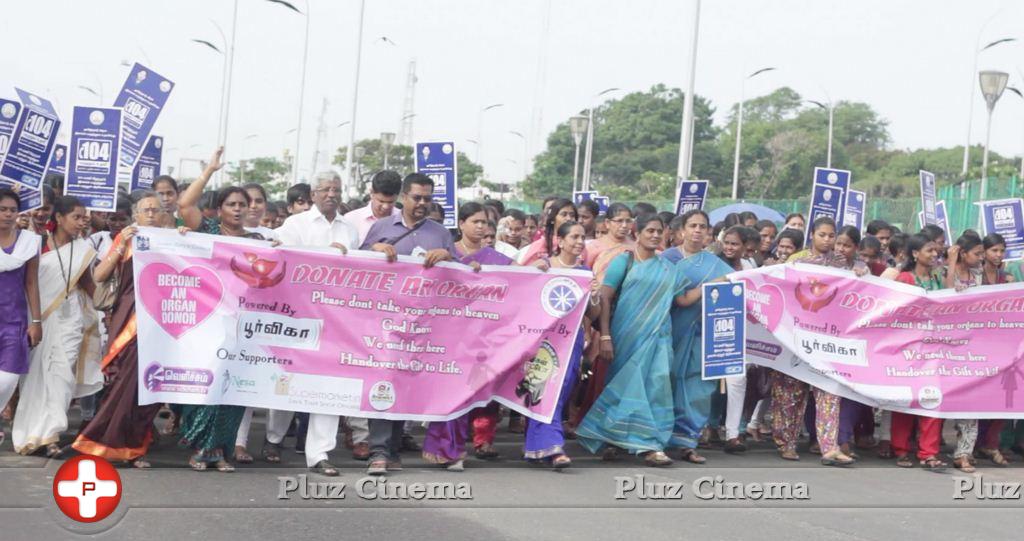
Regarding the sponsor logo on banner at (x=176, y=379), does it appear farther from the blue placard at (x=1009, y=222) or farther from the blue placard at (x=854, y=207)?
the blue placard at (x=854, y=207)

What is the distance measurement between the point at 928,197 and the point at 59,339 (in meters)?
9.90

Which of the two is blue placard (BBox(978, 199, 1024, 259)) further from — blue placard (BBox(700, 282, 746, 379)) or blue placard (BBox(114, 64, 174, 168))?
blue placard (BBox(114, 64, 174, 168))

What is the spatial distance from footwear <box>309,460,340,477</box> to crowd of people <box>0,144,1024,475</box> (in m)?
0.01

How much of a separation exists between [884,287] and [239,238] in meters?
4.49

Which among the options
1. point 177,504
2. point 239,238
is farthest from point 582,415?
point 177,504

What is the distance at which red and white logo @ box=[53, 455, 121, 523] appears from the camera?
236 inches

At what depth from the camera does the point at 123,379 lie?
742 cm

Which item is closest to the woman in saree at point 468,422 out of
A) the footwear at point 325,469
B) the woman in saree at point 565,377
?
the woman in saree at point 565,377

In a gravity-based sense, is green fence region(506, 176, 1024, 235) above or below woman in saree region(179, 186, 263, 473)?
above

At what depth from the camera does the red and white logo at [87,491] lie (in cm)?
599

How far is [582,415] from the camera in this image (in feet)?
30.2

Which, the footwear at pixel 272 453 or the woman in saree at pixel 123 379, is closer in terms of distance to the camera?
the woman in saree at pixel 123 379

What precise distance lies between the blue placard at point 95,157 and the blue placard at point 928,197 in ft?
29.3

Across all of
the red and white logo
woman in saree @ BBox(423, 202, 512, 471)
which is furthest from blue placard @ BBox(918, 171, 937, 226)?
the red and white logo
